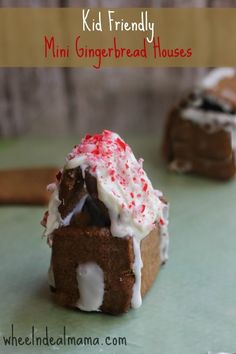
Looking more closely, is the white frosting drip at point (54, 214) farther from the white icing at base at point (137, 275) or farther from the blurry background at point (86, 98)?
the blurry background at point (86, 98)

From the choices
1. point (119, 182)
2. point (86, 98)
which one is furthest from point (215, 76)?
point (119, 182)

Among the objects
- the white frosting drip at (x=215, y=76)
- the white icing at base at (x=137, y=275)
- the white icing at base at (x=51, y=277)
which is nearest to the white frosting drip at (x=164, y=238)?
the white icing at base at (x=137, y=275)

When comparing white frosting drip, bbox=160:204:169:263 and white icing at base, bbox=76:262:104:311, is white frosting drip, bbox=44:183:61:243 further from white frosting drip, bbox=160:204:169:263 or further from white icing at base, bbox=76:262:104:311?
white frosting drip, bbox=160:204:169:263

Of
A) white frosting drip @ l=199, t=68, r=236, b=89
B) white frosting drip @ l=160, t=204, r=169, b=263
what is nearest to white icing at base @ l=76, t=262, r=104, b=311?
white frosting drip @ l=160, t=204, r=169, b=263

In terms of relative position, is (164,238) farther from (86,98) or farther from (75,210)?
(86,98)

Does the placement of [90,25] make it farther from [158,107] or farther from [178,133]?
[158,107]
